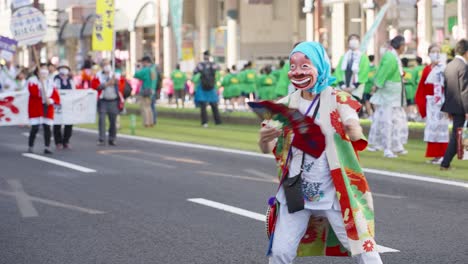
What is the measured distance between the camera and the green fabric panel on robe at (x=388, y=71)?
51.5ft

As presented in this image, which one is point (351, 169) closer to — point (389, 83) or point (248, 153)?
point (389, 83)

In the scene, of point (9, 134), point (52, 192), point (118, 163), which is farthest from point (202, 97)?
point (52, 192)

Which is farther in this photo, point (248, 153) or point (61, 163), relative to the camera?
point (248, 153)

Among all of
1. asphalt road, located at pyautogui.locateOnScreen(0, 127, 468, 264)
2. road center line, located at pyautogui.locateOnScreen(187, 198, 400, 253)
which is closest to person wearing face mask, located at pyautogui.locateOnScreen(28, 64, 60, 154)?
asphalt road, located at pyautogui.locateOnScreen(0, 127, 468, 264)

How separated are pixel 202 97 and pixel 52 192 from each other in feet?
47.5

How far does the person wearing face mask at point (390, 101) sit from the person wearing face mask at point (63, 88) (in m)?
6.15

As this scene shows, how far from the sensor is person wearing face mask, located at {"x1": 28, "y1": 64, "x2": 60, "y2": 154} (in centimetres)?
1738

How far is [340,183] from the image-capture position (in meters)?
5.18

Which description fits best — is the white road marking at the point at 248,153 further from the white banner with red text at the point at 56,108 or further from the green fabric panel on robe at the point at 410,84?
the green fabric panel on robe at the point at 410,84

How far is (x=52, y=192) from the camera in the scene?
11742 mm

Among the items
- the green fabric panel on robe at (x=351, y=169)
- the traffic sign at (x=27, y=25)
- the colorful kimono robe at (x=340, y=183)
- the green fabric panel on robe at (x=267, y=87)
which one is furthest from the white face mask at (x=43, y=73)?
the green fabric panel on robe at (x=267, y=87)

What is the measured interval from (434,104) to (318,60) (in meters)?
9.69

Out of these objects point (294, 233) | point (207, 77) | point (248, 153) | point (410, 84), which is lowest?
point (248, 153)

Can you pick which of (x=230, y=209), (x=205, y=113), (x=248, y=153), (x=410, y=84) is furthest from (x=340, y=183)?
(x=205, y=113)
